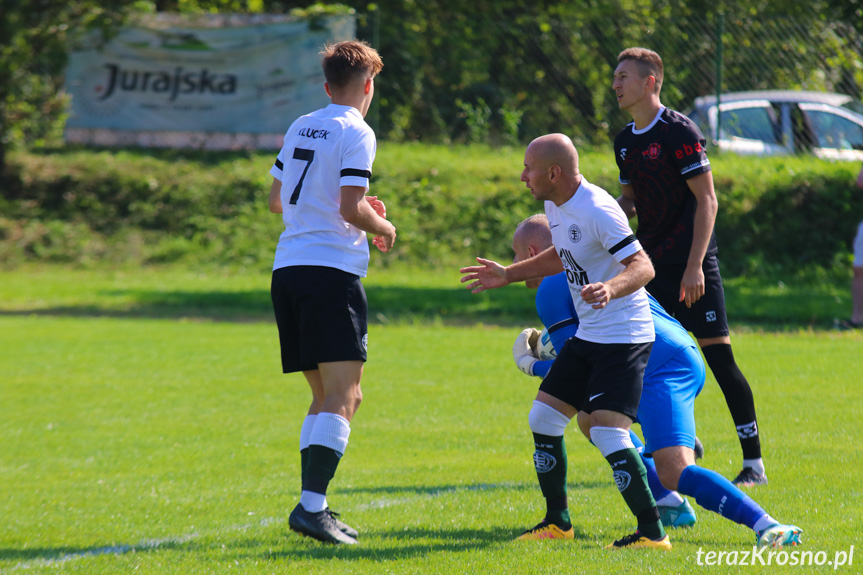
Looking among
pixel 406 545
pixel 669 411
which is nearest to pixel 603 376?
pixel 669 411

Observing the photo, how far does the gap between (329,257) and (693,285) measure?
1886 mm

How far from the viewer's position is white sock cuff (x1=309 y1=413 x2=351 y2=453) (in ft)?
13.7

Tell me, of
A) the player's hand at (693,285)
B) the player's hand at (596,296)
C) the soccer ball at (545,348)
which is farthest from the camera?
the player's hand at (693,285)

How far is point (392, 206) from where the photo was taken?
56.3 feet

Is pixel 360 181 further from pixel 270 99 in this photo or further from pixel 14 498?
pixel 270 99

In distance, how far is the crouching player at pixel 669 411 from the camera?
3748mm

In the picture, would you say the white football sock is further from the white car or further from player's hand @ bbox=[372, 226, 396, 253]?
the white car

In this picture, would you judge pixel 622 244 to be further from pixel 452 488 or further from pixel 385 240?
pixel 452 488

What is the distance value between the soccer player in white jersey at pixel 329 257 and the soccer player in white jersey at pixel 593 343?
1.91 ft

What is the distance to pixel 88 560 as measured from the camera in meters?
4.05

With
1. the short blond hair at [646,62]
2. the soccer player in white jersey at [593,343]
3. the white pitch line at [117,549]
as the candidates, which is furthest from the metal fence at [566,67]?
the white pitch line at [117,549]

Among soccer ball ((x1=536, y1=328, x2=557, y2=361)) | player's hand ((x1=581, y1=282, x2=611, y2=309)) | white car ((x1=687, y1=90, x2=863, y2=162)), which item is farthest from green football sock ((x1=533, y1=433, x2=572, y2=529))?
white car ((x1=687, y1=90, x2=863, y2=162))

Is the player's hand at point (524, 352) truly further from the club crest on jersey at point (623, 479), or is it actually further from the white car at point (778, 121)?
the white car at point (778, 121)

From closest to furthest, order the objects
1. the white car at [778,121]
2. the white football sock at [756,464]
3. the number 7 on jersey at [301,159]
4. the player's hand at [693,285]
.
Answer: the number 7 on jersey at [301,159] < the player's hand at [693,285] < the white football sock at [756,464] < the white car at [778,121]
